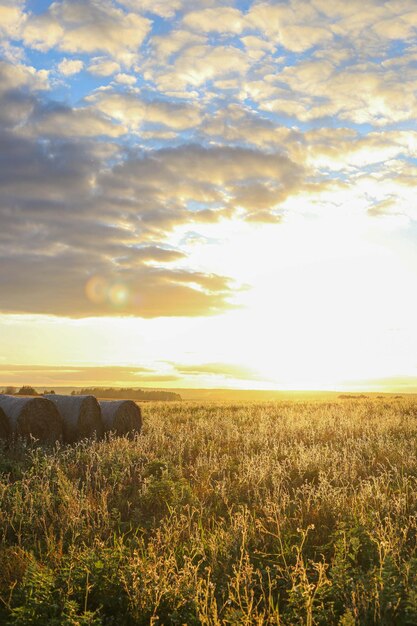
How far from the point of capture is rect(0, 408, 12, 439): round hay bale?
1474cm

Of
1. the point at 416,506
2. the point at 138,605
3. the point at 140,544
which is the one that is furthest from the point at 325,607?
the point at 416,506

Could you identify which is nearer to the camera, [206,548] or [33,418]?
[206,548]

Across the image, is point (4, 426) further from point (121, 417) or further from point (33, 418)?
point (121, 417)

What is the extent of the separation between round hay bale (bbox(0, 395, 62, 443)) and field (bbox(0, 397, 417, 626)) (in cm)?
247

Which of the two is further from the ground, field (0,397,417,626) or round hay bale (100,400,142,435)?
round hay bale (100,400,142,435)

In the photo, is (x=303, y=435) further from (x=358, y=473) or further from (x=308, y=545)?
(x=308, y=545)

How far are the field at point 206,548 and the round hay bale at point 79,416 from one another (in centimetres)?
331

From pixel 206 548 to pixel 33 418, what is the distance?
952 cm

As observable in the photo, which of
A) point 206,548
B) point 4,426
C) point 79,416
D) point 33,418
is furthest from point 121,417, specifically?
point 206,548

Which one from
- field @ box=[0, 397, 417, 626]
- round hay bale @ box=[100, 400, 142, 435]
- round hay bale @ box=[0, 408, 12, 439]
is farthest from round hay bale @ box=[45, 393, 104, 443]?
field @ box=[0, 397, 417, 626]

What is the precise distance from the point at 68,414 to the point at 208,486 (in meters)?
7.37

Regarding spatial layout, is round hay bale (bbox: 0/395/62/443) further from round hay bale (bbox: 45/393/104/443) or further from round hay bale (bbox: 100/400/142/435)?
round hay bale (bbox: 100/400/142/435)

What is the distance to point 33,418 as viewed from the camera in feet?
49.2

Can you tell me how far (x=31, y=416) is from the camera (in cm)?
1496
